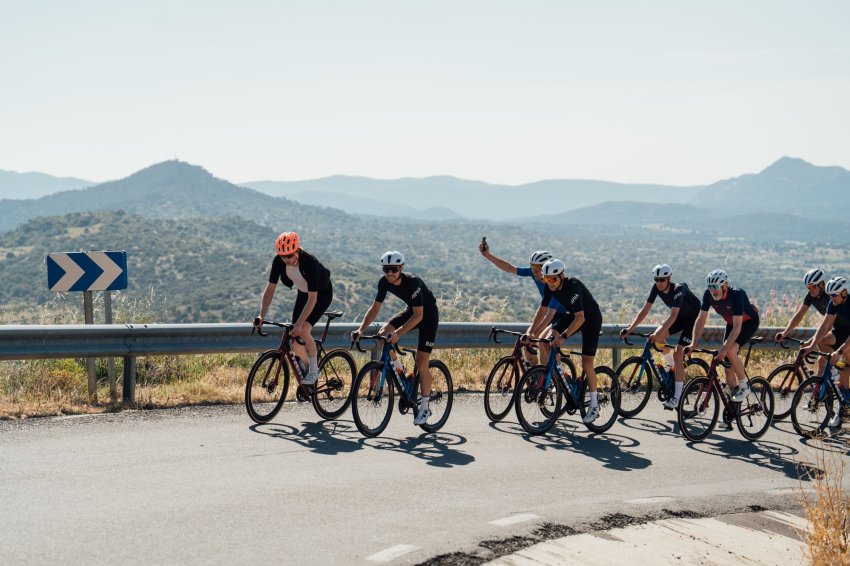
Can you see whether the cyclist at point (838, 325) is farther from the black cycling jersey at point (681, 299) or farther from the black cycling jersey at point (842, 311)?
the black cycling jersey at point (681, 299)

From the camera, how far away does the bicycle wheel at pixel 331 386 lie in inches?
401

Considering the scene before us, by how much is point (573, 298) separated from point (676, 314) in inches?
70.1

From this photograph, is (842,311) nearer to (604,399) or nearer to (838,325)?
(838,325)

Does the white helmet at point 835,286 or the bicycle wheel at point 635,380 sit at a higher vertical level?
the white helmet at point 835,286

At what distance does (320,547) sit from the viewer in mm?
5938

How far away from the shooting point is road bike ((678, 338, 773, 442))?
1047 centimetres

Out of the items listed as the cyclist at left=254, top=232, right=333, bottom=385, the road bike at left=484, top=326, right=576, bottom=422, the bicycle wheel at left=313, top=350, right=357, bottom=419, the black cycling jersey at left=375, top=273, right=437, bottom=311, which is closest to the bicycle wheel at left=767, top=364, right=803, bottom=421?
the road bike at left=484, top=326, right=576, bottom=422

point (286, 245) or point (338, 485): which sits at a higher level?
point (286, 245)

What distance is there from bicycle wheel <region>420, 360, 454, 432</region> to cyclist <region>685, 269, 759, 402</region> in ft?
9.97

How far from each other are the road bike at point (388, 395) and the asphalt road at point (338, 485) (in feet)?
0.62

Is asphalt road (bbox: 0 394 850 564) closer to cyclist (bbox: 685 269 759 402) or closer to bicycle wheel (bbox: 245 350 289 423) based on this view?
bicycle wheel (bbox: 245 350 289 423)

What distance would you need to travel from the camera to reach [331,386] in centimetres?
1033

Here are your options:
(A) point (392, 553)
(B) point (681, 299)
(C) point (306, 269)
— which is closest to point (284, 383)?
(C) point (306, 269)

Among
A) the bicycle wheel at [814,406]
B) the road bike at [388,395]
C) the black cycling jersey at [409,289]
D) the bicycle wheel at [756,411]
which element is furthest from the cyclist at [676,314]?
the black cycling jersey at [409,289]
